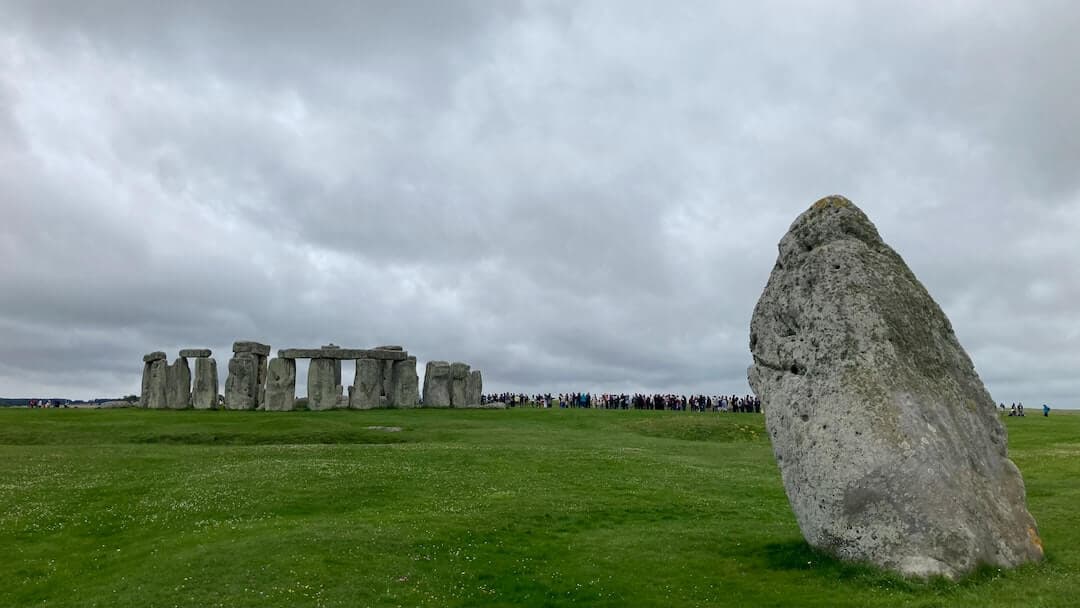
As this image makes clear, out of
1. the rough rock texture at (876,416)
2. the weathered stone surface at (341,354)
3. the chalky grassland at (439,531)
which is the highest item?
the weathered stone surface at (341,354)

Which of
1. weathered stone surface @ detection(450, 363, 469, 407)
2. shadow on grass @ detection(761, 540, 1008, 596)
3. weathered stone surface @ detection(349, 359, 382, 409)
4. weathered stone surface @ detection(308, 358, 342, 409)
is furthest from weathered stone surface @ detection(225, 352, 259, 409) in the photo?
shadow on grass @ detection(761, 540, 1008, 596)

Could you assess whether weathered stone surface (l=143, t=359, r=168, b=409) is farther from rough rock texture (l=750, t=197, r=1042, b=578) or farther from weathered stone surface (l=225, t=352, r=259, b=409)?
rough rock texture (l=750, t=197, r=1042, b=578)

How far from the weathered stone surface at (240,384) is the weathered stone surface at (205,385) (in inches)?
57.2

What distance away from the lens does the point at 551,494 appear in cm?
2609

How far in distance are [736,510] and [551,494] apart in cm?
598

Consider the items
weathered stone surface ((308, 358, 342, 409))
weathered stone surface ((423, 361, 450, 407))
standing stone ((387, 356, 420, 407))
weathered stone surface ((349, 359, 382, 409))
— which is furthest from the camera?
weathered stone surface ((423, 361, 450, 407))

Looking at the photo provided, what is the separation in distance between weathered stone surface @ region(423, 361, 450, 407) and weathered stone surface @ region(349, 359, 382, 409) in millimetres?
4844

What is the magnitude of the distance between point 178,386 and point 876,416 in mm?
60584

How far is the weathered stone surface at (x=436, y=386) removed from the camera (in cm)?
6794

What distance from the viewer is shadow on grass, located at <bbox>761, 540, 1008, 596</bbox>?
14.1 meters

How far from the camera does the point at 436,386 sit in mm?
68250

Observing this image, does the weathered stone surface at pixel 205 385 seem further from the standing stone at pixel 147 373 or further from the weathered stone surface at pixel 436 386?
the weathered stone surface at pixel 436 386

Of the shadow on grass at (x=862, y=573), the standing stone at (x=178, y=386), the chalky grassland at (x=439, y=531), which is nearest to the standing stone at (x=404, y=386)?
the standing stone at (x=178, y=386)

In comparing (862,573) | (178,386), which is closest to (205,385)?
(178,386)
